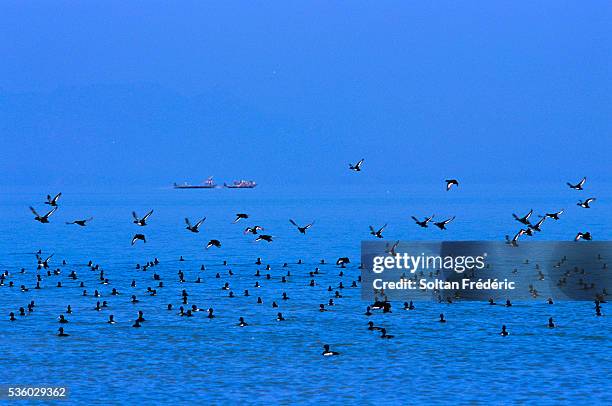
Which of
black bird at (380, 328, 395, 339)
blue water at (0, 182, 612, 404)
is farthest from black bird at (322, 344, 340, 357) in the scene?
black bird at (380, 328, 395, 339)

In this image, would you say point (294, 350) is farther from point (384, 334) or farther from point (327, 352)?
point (384, 334)

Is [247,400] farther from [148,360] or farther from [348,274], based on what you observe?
[348,274]

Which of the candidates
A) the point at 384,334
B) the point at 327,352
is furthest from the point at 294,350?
the point at 384,334

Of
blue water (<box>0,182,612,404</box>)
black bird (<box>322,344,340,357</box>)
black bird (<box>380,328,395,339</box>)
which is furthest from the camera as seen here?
black bird (<box>380,328,395,339</box>)

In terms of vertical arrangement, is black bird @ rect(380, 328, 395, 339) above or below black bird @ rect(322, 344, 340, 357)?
above

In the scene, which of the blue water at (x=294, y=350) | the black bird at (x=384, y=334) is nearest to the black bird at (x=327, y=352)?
the blue water at (x=294, y=350)

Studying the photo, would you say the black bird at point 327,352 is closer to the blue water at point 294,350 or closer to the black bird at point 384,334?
the blue water at point 294,350

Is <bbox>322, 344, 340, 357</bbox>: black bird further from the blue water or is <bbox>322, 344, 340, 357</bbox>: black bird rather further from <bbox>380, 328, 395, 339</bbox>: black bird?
<bbox>380, 328, 395, 339</bbox>: black bird

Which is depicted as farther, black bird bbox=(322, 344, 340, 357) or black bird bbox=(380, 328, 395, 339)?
black bird bbox=(380, 328, 395, 339)

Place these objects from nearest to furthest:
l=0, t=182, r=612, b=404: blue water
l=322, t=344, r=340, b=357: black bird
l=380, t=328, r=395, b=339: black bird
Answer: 1. l=0, t=182, r=612, b=404: blue water
2. l=322, t=344, r=340, b=357: black bird
3. l=380, t=328, r=395, b=339: black bird

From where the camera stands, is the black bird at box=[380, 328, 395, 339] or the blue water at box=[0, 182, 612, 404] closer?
the blue water at box=[0, 182, 612, 404]

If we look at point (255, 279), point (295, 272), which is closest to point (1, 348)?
point (255, 279)

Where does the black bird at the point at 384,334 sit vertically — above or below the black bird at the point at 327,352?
above

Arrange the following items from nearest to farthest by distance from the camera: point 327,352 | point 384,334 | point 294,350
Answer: point 327,352 < point 294,350 < point 384,334
